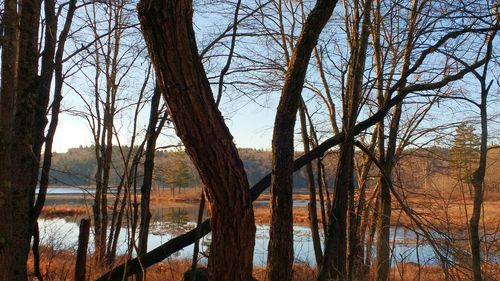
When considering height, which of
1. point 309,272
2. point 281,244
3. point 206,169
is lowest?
point 309,272

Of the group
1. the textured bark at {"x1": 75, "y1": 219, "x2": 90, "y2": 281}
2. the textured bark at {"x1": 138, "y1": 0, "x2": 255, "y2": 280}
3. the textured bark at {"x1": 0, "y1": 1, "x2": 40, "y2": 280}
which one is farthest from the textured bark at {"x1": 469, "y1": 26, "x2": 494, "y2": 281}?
the textured bark at {"x1": 0, "y1": 1, "x2": 40, "y2": 280}

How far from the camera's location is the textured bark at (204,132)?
2.44 meters

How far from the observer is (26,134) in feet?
14.8

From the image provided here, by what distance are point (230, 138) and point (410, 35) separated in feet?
10.7

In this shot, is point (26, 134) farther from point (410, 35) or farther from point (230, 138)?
point (410, 35)

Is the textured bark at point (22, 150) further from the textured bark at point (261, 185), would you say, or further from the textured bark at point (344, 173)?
the textured bark at point (344, 173)

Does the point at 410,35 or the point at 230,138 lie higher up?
the point at 410,35

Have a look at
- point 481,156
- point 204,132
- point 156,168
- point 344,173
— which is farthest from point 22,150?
point 156,168

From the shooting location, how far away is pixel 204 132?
2594 mm

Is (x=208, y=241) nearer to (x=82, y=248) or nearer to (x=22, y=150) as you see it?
(x=82, y=248)

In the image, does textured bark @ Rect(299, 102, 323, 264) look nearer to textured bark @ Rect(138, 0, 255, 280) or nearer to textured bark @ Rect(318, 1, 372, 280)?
textured bark @ Rect(318, 1, 372, 280)

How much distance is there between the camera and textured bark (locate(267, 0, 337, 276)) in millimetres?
3832

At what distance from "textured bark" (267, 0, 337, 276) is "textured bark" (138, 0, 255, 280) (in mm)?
1012

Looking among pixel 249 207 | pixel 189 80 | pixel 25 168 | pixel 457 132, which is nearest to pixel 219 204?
pixel 249 207
